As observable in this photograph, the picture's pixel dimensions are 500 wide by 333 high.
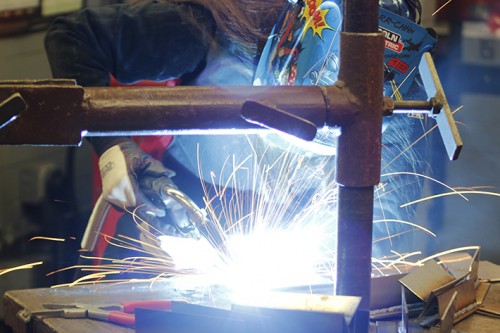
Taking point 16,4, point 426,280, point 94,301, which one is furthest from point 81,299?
point 16,4

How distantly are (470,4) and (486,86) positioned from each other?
0.75 m

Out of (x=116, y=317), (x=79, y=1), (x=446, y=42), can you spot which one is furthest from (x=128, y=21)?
(x=446, y=42)

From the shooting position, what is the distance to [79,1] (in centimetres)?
377

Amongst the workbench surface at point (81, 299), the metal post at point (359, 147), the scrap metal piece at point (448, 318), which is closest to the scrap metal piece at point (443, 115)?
the metal post at point (359, 147)

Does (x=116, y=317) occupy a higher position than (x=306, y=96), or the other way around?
(x=306, y=96)

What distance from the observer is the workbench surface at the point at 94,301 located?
1.20 m

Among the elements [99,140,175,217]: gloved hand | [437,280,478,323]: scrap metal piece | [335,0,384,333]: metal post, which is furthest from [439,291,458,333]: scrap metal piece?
[99,140,175,217]: gloved hand

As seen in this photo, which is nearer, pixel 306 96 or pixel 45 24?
pixel 306 96

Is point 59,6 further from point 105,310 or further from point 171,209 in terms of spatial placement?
point 105,310

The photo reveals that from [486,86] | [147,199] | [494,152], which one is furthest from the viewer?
[486,86]

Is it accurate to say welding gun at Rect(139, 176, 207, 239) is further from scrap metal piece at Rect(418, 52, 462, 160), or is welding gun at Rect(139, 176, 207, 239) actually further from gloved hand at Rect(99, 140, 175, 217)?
scrap metal piece at Rect(418, 52, 462, 160)

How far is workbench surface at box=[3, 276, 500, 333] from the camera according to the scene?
1201 millimetres

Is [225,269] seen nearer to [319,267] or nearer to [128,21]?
[319,267]

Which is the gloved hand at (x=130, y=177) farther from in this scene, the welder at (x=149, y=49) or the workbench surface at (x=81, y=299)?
the workbench surface at (x=81, y=299)
